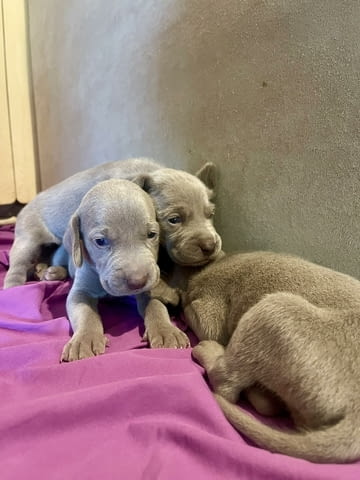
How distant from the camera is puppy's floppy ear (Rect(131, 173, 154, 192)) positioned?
1.98 m

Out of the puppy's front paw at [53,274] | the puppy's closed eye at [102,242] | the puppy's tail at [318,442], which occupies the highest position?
the puppy's closed eye at [102,242]

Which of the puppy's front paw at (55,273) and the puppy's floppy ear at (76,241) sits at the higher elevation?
the puppy's floppy ear at (76,241)

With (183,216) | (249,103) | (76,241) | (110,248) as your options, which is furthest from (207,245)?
(249,103)

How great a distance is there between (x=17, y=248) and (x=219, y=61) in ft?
4.95

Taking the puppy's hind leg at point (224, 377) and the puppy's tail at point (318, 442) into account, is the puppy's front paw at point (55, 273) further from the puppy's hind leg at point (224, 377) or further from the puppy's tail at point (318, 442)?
the puppy's tail at point (318, 442)

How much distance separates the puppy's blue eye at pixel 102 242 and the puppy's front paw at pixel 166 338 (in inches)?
15.0

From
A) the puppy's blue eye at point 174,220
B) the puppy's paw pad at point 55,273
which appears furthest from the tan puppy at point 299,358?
the puppy's paw pad at point 55,273

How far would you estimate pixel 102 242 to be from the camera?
171cm

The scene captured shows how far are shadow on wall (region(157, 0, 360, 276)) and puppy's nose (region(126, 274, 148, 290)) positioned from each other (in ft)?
2.06

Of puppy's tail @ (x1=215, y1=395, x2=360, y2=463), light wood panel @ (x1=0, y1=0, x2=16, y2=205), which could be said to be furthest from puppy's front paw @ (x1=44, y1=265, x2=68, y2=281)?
light wood panel @ (x1=0, y1=0, x2=16, y2=205)

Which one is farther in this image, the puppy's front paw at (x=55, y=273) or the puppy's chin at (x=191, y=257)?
the puppy's front paw at (x=55, y=273)

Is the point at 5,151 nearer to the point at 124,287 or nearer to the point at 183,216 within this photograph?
the point at 183,216

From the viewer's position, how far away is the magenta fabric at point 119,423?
41.3 inches

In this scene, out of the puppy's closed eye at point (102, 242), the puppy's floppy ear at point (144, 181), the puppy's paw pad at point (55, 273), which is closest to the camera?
the puppy's closed eye at point (102, 242)
